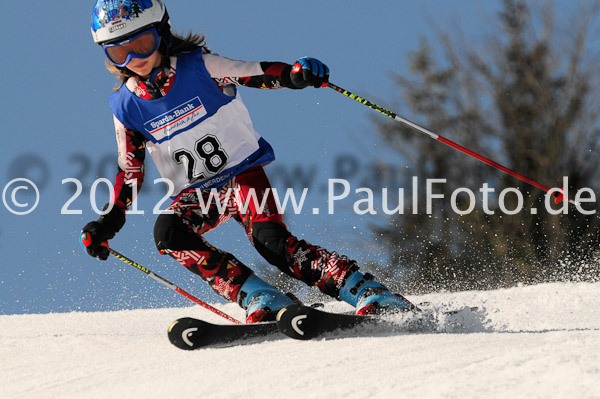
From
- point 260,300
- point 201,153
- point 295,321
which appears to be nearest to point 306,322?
point 295,321

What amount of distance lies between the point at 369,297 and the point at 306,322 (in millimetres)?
615

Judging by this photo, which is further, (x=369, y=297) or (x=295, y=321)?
(x=369, y=297)

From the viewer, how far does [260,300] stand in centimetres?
389

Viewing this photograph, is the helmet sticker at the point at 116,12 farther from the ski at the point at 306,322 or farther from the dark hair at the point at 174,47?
the ski at the point at 306,322

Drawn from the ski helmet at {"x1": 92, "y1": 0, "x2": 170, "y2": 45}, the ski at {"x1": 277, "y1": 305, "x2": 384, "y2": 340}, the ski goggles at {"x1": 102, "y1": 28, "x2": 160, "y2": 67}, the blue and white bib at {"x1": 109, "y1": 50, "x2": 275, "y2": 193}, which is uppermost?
the ski helmet at {"x1": 92, "y1": 0, "x2": 170, "y2": 45}

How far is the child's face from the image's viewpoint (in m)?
3.84

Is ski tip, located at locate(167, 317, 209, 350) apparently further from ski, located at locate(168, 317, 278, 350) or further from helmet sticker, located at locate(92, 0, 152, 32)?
helmet sticker, located at locate(92, 0, 152, 32)

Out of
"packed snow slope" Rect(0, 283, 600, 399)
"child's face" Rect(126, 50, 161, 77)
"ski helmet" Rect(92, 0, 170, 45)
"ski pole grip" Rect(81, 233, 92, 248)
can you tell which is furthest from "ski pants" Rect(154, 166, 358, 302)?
"ski helmet" Rect(92, 0, 170, 45)

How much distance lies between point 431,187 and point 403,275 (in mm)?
1430

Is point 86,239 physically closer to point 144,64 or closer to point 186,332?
point 186,332

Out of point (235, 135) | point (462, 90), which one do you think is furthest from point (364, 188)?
point (235, 135)

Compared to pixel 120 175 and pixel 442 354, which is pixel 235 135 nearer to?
pixel 120 175

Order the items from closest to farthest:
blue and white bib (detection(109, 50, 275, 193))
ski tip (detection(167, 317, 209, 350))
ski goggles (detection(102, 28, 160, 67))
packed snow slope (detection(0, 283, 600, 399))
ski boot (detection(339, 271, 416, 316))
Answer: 1. packed snow slope (detection(0, 283, 600, 399))
2. ski tip (detection(167, 317, 209, 350))
3. ski boot (detection(339, 271, 416, 316))
4. ski goggles (detection(102, 28, 160, 67))
5. blue and white bib (detection(109, 50, 275, 193))

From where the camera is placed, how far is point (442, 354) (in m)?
2.76
